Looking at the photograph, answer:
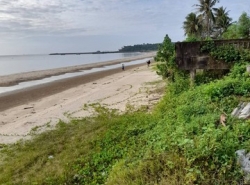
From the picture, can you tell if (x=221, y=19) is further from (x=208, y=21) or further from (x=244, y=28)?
(x=244, y=28)

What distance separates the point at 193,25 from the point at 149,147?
45.9 m

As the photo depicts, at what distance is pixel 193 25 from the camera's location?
158ft

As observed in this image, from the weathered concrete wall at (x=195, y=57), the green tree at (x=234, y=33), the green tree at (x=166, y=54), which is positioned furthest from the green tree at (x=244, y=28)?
the weathered concrete wall at (x=195, y=57)

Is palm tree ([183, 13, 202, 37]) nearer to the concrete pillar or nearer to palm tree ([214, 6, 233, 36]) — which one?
palm tree ([214, 6, 233, 36])

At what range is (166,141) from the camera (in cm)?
590

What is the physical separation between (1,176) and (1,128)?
19.1 ft

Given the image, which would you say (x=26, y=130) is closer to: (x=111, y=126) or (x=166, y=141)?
(x=111, y=126)

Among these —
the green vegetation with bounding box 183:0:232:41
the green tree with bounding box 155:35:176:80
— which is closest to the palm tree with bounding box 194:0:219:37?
the green vegetation with bounding box 183:0:232:41

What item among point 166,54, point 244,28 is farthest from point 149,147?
point 244,28

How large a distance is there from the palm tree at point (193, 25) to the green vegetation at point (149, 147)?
38.8 meters

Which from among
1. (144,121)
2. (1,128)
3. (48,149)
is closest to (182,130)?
(144,121)

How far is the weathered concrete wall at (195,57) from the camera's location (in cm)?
1088

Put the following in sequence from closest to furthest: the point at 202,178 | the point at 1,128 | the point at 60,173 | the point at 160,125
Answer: the point at 202,178, the point at 60,173, the point at 160,125, the point at 1,128

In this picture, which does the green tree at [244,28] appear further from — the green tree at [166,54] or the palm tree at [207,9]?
the palm tree at [207,9]
